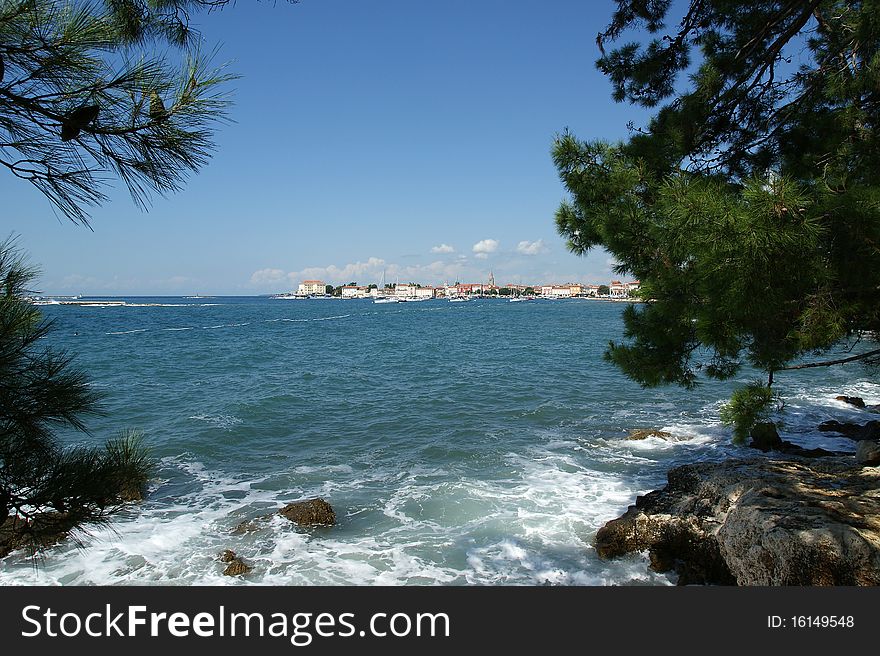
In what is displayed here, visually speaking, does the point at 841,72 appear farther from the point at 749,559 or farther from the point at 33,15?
the point at 33,15

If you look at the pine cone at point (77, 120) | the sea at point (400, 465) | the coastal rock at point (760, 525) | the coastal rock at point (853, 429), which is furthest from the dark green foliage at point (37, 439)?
the coastal rock at point (853, 429)

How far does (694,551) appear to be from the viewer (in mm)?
6039

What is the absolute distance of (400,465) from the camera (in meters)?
10.8

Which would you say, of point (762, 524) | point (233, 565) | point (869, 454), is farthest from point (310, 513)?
point (869, 454)

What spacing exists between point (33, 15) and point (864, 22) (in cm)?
608

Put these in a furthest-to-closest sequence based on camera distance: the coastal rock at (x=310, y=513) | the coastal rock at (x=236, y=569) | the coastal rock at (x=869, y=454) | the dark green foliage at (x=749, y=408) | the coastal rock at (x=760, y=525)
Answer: the coastal rock at (x=310, y=513)
the coastal rock at (x=869, y=454)
the coastal rock at (x=236, y=569)
the dark green foliage at (x=749, y=408)
the coastal rock at (x=760, y=525)

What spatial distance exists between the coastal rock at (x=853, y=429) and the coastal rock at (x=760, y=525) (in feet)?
13.5

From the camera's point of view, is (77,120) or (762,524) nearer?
(77,120)

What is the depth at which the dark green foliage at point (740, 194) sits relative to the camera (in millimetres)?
2861

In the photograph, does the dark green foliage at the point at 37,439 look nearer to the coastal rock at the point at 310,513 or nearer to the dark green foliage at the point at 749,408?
the dark green foliage at the point at 749,408

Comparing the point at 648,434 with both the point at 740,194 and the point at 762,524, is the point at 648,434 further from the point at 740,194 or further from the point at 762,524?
the point at 740,194

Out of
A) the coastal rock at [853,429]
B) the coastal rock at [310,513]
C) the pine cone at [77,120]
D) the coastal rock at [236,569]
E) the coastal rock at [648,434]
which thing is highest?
the pine cone at [77,120]

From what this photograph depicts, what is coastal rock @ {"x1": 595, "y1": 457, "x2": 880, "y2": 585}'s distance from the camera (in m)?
4.32

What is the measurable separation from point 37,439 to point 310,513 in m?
6.29
